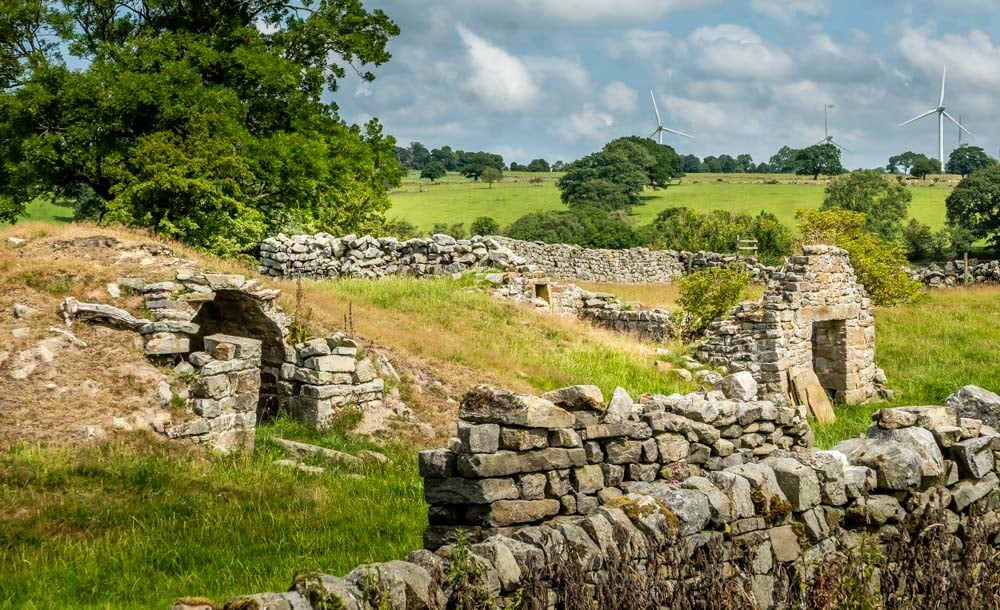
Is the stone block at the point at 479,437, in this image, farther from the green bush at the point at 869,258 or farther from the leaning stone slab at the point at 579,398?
the green bush at the point at 869,258

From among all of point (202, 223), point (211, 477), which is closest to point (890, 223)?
point (202, 223)

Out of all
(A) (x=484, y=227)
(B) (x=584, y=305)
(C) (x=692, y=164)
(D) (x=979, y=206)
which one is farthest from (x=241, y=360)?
(C) (x=692, y=164)

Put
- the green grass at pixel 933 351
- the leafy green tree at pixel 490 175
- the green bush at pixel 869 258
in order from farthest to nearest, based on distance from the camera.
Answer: the leafy green tree at pixel 490 175 → the green bush at pixel 869 258 → the green grass at pixel 933 351

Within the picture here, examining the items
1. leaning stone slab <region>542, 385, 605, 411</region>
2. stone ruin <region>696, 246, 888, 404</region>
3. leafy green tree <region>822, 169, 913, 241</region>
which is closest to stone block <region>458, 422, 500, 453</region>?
leaning stone slab <region>542, 385, 605, 411</region>

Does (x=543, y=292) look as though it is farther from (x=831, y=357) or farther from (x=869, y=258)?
(x=869, y=258)

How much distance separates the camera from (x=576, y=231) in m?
63.0

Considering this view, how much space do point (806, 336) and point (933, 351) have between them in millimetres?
5883

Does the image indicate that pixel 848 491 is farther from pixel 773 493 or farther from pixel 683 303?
pixel 683 303

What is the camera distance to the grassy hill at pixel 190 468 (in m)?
7.21

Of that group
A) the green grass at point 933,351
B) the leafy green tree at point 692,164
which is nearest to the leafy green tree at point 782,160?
the leafy green tree at point 692,164

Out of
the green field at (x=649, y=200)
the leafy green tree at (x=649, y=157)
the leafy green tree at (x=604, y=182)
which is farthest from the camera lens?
the leafy green tree at (x=649, y=157)

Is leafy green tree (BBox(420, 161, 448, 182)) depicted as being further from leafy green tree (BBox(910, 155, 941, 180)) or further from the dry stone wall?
the dry stone wall

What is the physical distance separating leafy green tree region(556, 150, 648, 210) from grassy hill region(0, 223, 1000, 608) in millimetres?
62597

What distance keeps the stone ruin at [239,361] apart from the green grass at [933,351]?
848 centimetres
